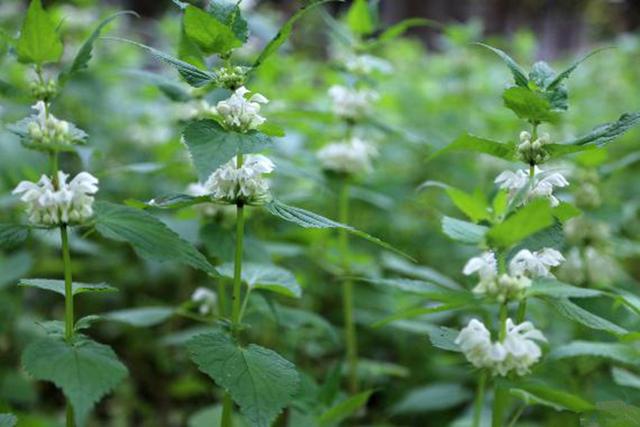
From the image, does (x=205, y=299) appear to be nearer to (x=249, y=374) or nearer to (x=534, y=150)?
(x=249, y=374)

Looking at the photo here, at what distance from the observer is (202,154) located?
1.19m

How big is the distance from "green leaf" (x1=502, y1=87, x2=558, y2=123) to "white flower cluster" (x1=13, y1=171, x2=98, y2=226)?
29.4 inches

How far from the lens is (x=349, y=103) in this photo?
2.41 m

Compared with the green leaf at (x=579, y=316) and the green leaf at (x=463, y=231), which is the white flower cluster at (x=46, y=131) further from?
the green leaf at (x=579, y=316)

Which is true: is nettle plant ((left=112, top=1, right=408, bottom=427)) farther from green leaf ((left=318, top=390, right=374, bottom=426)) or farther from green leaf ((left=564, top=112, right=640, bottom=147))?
green leaf ((left=564, top=112, right=640, bottom=147))

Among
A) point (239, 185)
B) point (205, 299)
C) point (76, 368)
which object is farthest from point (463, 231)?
point (205, 299)

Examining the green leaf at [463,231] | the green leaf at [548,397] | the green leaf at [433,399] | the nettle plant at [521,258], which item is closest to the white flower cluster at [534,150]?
the nettle plant at [521,258]

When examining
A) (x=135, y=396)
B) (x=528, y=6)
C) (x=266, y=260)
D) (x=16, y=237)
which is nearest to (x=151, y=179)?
(x=135, y=396)

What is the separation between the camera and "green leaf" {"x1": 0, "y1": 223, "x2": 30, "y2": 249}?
4.19ft

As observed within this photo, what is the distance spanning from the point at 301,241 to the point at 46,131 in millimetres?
1545

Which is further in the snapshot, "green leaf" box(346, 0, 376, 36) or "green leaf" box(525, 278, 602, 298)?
"green leaf" box(346, 0, 376, 36)

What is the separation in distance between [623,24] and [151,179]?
8.62 metres

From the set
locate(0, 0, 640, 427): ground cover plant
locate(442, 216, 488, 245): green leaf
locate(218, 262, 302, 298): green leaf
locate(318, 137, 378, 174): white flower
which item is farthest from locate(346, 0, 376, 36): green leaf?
locate(442, 216, 488, 245): green leaf

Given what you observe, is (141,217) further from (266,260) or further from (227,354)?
(266,260)
